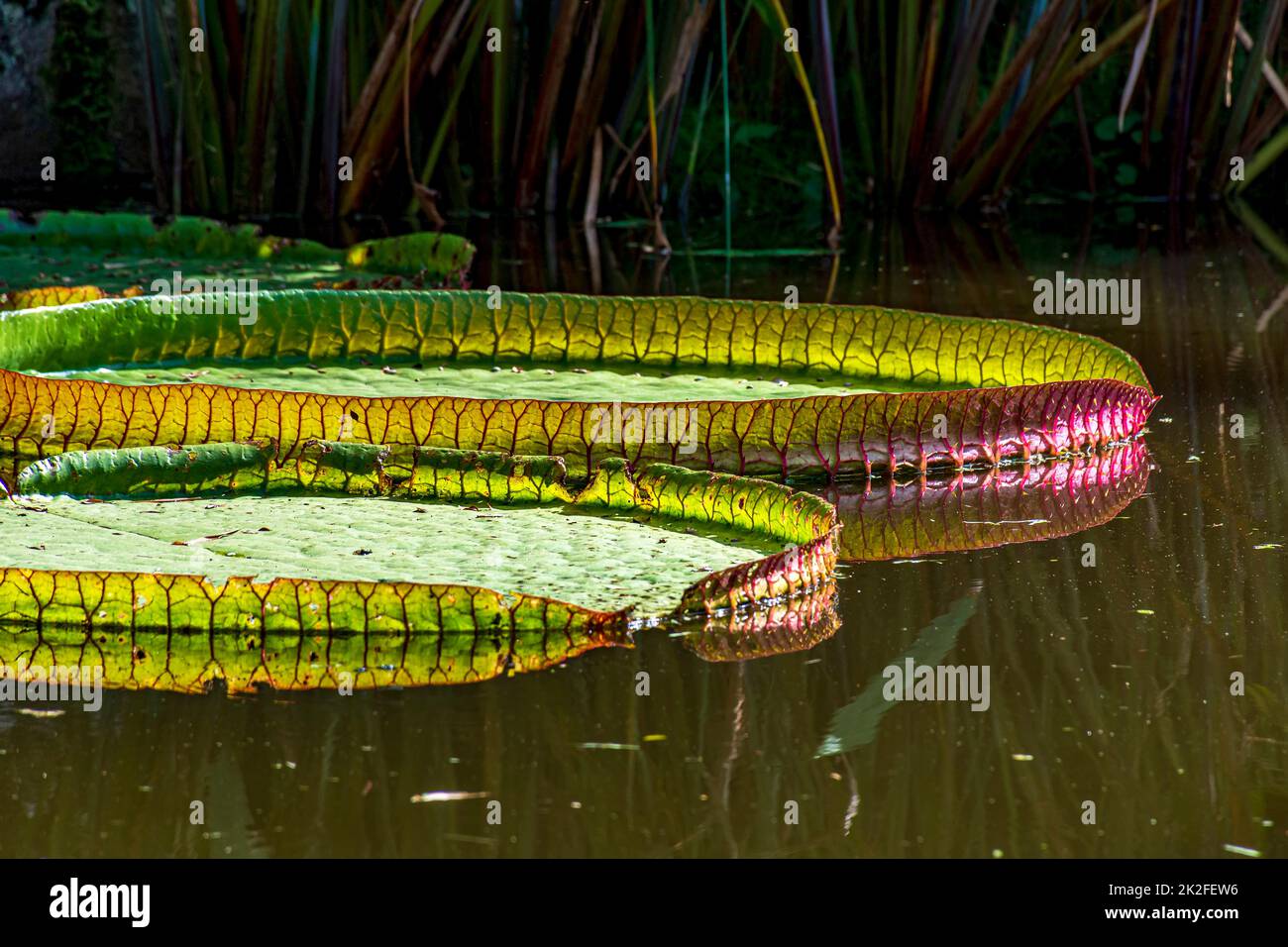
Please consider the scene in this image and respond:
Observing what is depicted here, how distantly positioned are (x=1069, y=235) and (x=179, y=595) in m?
4.08

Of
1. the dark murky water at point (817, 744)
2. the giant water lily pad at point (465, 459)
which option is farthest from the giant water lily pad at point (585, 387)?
the dark murky water at point (817, 744)

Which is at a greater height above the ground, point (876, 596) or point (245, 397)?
point (245, 397)

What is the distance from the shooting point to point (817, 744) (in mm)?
1407

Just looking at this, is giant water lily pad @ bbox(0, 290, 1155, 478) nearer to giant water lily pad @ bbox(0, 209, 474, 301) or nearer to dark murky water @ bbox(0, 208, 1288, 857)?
dark murky water @ bbox(0, 208, 1288, 857)

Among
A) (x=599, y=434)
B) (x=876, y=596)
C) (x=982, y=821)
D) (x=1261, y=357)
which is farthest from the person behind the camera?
(x=1261, y=357)

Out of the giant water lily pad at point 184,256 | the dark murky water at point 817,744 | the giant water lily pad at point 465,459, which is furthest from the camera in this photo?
the giant water lily pad at point 184,256

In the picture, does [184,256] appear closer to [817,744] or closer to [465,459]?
[465,459]

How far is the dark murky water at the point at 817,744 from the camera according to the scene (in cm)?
124

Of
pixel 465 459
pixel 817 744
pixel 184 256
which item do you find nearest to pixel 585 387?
pixel 465 459

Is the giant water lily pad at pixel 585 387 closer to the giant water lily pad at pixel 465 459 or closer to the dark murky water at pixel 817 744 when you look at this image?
the giant water lily pad at pixel 465 459

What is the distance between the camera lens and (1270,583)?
6.02ft

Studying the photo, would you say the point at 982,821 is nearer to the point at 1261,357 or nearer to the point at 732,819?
the point at 732,819

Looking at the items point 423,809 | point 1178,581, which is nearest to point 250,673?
point 423,809

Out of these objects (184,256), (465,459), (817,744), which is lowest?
(817,744)
